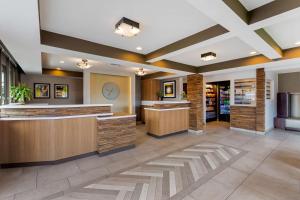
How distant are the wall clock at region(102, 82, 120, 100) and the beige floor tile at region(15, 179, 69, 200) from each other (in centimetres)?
484


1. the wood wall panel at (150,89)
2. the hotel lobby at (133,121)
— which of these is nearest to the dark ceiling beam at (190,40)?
the hotel lobby at (133,121)

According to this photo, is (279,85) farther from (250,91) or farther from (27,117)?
(27,117)

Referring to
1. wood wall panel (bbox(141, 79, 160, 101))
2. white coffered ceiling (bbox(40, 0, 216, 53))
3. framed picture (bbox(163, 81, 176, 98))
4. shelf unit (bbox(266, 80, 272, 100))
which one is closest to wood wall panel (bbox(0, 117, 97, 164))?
white coffered ceiling (bbox(40, 0, 216, 53))

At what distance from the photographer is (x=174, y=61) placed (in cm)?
523

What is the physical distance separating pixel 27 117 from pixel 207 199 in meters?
3.62

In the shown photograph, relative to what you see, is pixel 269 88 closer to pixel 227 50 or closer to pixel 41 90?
pixel 227 50

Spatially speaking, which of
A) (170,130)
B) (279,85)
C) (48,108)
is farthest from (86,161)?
(279,85)

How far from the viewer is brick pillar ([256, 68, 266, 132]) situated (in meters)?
5.42

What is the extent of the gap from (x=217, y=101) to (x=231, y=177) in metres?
6.62

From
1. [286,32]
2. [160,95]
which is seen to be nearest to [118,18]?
[286,32]

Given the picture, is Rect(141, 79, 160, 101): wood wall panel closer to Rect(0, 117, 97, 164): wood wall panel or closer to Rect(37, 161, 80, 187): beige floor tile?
Rect(0, 117, 97, 164): wood wall panel

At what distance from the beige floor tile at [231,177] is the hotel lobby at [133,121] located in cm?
2

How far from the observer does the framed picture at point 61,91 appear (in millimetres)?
7094

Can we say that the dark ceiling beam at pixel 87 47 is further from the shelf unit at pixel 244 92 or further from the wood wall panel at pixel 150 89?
the shelf unit at pixel 244 92
